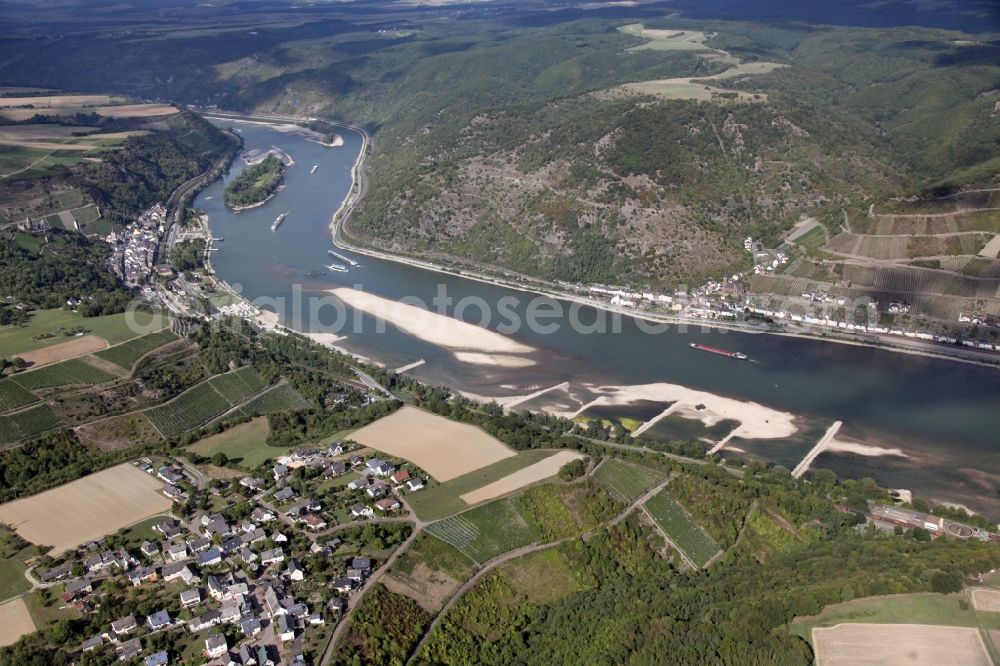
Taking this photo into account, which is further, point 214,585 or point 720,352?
point 720,352

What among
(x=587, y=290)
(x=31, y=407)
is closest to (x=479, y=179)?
(x=587, y=290)

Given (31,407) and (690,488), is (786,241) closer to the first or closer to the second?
(690,488)

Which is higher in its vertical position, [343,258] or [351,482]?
[351,482]

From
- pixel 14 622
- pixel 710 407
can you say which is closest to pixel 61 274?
pixel 14 622

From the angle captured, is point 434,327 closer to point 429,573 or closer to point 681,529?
point 681,529

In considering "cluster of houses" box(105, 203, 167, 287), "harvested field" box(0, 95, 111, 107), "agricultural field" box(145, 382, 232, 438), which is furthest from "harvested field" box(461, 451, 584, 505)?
"harvested field" box(0, 95, 111, 107)

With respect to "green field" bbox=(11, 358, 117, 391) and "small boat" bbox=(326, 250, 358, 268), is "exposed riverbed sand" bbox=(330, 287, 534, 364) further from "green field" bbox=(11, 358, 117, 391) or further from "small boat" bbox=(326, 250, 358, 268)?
"green field" bbox=(11, 358, 117, 391)

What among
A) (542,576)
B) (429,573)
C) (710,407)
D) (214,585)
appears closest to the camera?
(214,585)
